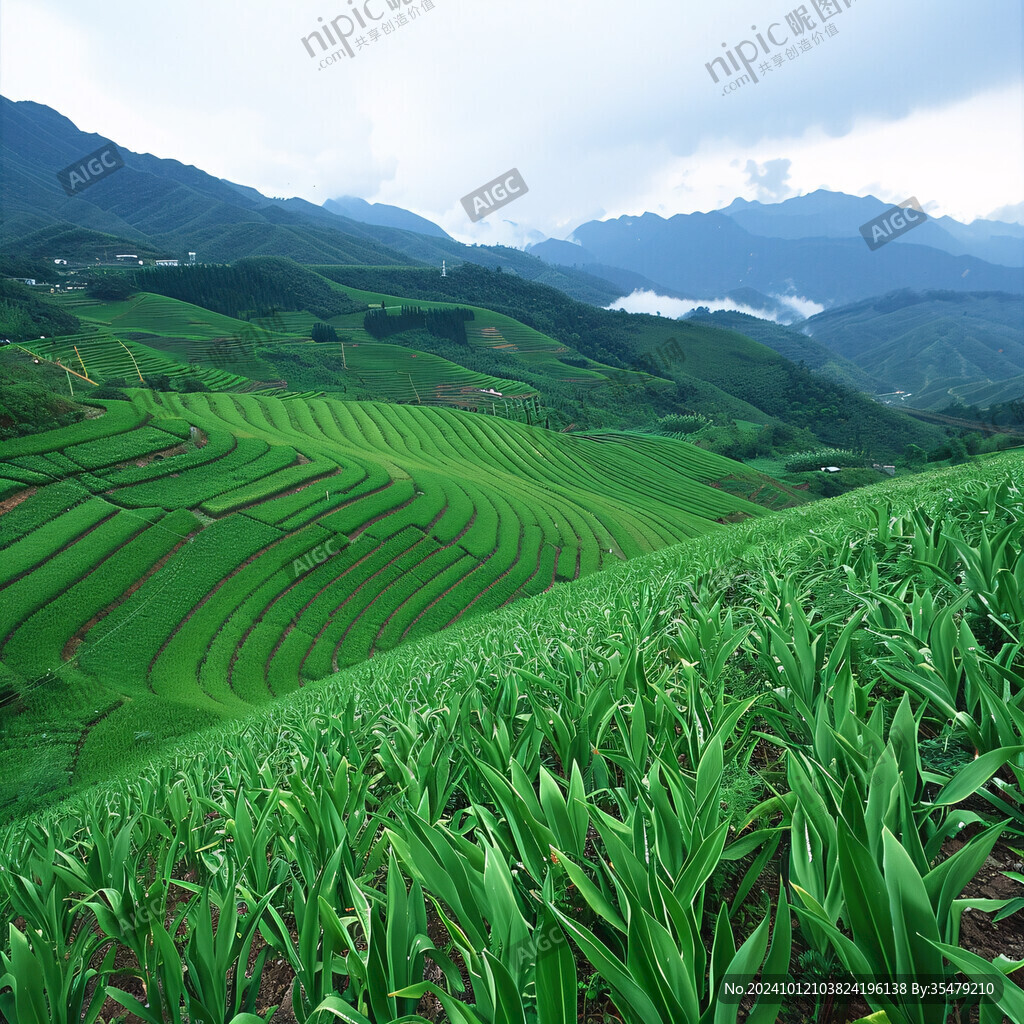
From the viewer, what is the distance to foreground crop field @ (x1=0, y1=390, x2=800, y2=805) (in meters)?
17.4

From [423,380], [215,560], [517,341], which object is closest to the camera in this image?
[215,560]

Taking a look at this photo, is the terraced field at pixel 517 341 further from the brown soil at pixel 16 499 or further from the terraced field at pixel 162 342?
the brown soil at pixel 16 499

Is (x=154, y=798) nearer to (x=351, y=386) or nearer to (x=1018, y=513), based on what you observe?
(x=1018, y=513)

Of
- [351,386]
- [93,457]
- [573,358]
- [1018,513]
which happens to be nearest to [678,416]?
[573,358]

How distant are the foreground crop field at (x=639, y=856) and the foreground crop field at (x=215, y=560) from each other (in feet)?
52.6

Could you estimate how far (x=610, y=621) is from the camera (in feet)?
13.8

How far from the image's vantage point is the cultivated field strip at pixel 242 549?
66.5 ft

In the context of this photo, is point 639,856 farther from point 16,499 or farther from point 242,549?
point 16,499

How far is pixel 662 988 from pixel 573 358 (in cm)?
12307

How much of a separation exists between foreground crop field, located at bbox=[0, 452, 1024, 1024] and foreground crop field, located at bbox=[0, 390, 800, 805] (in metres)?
16.0

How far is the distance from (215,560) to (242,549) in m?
1.32

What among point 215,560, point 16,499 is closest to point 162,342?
point 16,499

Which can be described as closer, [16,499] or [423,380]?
[16,499]

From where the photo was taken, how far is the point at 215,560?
25141 mm
